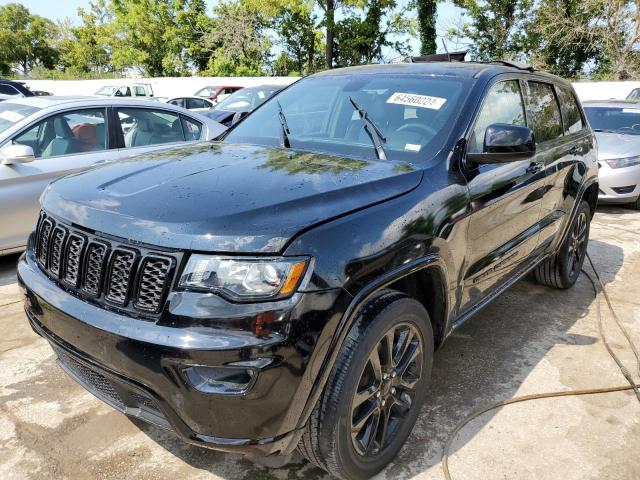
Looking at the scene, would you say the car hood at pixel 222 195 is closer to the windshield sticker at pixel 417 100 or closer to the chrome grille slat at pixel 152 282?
the chrome grille slat at pixel 152 282

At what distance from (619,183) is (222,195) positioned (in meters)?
7.49

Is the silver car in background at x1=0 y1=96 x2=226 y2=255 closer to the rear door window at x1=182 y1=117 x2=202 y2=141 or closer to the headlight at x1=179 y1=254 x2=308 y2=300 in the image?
the rear door window at x1=182 y1=117 x2=202 y2=141

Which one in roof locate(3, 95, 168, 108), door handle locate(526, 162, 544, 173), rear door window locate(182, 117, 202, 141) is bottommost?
rear door window locate(182, 117, 202, 141)

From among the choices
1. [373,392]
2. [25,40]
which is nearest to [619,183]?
[373,392]

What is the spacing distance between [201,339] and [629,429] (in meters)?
2.34

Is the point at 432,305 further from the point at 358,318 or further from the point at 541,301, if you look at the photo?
the point at 541,301

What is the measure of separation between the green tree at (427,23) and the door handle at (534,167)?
26.6 meters

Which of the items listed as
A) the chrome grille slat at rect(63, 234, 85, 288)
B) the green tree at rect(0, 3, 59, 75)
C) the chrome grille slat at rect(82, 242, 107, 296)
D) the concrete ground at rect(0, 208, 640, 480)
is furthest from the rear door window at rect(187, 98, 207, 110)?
the green tree at rect(0, 3, 59, 75)

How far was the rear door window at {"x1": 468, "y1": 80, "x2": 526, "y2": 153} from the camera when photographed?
9.86ft

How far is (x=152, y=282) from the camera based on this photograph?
1946 millimetres

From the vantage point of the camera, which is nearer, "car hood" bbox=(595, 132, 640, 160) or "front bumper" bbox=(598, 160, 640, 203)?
"front bumper" bbox=(598, 160, 640, 203)

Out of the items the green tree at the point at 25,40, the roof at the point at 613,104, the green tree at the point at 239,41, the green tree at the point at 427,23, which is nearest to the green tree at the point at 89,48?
the green tree at the point at 25,40

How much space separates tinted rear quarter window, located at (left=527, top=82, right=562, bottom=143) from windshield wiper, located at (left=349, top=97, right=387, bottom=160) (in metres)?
1.29

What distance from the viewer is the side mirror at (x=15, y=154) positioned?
181 inches
